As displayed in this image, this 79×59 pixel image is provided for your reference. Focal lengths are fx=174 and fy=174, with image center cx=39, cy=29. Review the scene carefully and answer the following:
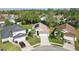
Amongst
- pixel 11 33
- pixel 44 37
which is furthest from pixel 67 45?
pixel 11 33

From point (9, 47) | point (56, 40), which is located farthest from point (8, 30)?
point (56, 40)

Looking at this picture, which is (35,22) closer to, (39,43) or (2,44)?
(39,43)

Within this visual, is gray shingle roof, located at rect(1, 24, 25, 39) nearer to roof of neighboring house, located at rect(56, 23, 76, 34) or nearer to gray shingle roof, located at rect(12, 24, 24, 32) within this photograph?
gray shingle roof, located at rect(12, 24, 24, 32)

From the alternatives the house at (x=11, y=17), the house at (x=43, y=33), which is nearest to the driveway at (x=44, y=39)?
the house at (x=43, y=33)

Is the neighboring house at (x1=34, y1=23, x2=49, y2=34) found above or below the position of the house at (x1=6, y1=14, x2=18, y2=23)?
below

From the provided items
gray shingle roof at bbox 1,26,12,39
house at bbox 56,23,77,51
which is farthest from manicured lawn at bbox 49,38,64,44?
gray shingle roof at bbox 1,26,12,39

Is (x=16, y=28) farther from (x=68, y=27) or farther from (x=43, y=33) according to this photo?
(x=68, y=27)

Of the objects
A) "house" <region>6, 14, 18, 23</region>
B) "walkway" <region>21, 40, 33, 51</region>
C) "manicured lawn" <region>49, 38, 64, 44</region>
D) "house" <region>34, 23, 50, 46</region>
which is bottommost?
"walkway" <region>21, 40, 33, 51</region>

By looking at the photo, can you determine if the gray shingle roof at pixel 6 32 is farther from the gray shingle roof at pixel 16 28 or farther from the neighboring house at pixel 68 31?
the neighboring house at pixel 68 31
